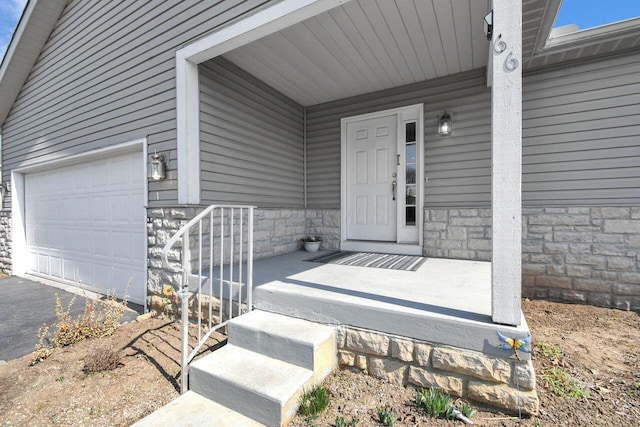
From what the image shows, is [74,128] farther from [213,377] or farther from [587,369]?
[587,369]

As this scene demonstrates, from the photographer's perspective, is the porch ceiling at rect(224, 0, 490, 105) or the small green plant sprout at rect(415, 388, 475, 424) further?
the porch ceiling at rect(224, 0, 490, 105)

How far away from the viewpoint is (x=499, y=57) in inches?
59.7

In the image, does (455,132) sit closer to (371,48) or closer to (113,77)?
(371,48)

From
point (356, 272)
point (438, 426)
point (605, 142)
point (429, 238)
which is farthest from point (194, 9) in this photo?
point (605, 142)

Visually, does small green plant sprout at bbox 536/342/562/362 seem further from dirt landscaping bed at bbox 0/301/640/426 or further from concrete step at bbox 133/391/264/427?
concrete step at bbox 133/391/264/427

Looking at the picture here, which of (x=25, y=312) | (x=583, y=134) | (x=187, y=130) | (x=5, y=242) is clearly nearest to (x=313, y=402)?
(x=187, y=130)

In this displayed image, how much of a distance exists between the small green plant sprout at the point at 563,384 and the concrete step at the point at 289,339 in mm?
1325

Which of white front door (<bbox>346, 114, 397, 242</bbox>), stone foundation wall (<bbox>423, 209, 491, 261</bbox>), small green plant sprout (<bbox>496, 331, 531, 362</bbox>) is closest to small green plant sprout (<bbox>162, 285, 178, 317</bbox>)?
white front door (<bbox>346, 114, 397, 242</bbox>)

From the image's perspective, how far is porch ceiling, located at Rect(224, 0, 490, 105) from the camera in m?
2.57

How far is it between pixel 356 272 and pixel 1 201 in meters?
6.94

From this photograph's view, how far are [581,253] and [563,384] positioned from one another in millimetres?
1835

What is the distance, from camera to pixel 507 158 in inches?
59.1

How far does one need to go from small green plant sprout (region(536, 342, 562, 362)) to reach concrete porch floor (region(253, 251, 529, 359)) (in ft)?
1.78

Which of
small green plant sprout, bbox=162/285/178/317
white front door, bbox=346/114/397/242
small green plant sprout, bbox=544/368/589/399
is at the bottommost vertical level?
small green plant sprout, bbox=544/368/589/399
